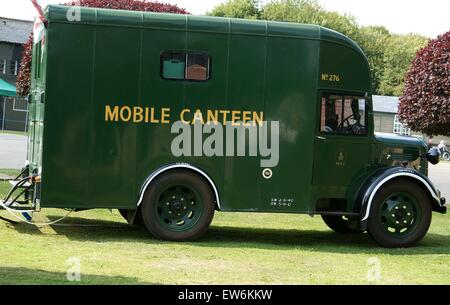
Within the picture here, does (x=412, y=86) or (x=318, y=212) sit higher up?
(x=412, y=86)

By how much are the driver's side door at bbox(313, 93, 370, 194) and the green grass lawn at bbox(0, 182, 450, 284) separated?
97 cm

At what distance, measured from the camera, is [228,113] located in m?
11.7

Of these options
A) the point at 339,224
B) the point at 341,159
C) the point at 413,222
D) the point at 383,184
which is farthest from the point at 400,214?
the point at 339,224

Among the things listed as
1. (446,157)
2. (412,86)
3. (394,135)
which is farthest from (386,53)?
(394,135)

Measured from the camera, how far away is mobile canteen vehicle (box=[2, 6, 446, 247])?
11328mm

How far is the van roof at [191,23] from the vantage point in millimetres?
11273

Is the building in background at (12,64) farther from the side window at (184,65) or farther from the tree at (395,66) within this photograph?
the side window at (184,65)

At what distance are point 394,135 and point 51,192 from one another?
17.6 ft

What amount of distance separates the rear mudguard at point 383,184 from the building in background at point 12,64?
1886 inches

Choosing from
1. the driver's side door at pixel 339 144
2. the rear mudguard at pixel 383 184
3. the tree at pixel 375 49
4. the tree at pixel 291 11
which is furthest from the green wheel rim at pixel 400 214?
the tree at pixel 375 49

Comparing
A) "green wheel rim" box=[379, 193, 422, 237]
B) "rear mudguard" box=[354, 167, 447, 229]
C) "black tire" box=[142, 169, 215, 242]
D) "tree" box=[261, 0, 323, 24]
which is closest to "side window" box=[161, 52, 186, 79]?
"black tire" box=[142, 169, 215, 242]

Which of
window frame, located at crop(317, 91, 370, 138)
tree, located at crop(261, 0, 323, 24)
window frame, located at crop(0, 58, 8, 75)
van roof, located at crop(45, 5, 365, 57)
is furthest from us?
tree, located at crop(261, 0, 323, 24)

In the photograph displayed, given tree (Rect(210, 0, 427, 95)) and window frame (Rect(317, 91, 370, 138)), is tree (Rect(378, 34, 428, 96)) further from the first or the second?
window frame (Rect(317, 91, 370, 138))
